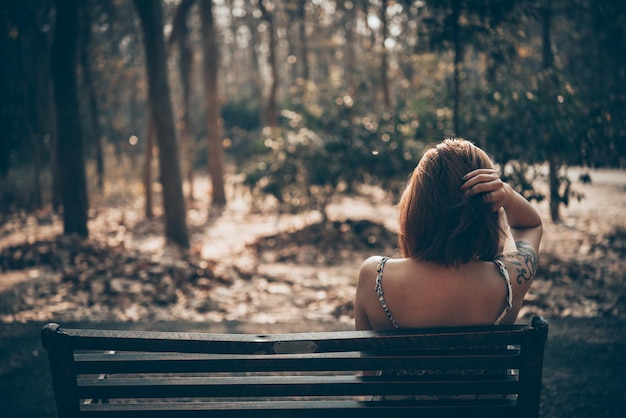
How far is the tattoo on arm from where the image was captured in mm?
2148

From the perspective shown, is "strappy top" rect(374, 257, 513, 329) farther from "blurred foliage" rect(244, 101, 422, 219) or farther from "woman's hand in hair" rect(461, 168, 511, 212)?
"blurred foliage" rect(244, 101, 422, 219)

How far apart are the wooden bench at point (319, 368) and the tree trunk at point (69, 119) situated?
27.0 feet

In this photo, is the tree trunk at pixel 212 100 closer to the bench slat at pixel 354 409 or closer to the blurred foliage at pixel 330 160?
the blurred foliage at pixel 330 160

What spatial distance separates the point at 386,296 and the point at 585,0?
1080cm

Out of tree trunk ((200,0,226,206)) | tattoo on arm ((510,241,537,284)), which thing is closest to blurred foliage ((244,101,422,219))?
tree trunk ((200,0,226,206))

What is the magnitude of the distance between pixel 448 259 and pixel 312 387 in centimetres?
68

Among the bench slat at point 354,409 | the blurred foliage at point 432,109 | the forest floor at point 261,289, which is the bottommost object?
the forest floor at point 261,289

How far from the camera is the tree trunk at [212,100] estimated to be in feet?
52.9

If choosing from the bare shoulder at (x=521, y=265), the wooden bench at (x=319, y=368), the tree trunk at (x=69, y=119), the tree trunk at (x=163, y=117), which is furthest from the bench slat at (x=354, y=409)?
the tree trunk at (x=69, y=119)

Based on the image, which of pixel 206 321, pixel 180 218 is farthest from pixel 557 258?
pixel 180 218

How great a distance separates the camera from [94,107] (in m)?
18.6

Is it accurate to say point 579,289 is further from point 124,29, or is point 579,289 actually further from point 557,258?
point 124,29

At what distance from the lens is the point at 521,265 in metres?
2.18

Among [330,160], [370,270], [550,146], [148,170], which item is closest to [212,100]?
[148,170]
